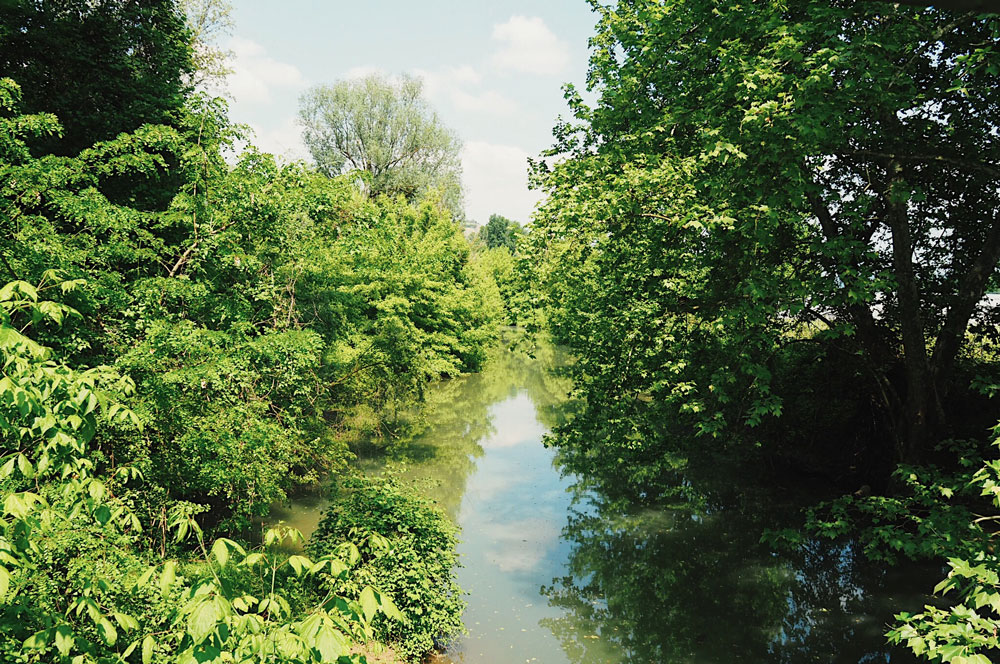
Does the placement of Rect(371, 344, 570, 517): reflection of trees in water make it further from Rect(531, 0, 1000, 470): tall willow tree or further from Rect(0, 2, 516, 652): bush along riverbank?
Rect(531, 0, 1000, 470): tall willow tree

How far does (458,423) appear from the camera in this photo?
26.2 metres

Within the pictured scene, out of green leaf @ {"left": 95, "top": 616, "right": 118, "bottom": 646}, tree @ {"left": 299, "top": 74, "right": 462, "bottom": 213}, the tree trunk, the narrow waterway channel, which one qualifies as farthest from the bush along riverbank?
tree @ {"left": 299, "top": 74, "right": 462, "bottom": 213}

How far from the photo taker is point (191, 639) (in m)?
3.16

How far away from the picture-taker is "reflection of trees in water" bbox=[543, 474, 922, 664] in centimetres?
1044

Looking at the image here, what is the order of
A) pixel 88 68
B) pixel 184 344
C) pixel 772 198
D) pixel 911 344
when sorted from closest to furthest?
1. pixel 772 198
2. pixel 184 344
3. pixel 911 344
4. pixel 88 68

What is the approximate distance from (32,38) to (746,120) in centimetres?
→ 1249

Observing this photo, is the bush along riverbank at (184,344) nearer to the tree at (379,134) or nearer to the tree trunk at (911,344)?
the tree trunk at (911,344)

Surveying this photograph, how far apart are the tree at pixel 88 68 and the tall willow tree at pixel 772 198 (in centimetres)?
819

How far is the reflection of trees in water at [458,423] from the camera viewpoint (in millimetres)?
18969

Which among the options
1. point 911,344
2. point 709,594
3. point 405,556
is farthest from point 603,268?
point 709,594

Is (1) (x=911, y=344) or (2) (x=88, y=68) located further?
(2) (x=88, y=68)

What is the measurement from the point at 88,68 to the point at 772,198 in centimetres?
1265

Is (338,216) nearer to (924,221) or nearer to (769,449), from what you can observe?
(924,221)

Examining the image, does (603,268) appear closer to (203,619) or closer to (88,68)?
(203,619)
